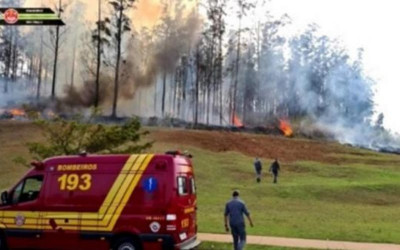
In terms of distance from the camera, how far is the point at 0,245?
15.6 m

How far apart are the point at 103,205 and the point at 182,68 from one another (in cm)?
6509

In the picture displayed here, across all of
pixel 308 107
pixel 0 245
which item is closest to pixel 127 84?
pixel 308 107

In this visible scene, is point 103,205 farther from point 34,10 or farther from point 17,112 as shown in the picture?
point 17,112

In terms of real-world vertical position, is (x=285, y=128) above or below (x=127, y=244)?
above

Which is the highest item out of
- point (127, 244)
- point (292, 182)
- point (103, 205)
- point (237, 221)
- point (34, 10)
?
point (34, 10)

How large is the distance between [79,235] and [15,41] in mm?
70866

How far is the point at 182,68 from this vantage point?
79.0 meters

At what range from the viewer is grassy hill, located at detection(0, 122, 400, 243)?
2181 centimetres

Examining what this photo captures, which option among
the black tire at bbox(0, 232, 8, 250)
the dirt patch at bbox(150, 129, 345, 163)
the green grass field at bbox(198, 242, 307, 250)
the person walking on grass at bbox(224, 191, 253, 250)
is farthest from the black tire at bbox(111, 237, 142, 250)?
the dirt patch at bbox(150, 129, 345, 163)

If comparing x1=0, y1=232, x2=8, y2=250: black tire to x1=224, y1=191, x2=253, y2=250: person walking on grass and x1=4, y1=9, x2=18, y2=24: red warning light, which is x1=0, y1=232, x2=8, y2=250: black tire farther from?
x1=4, y1=9, x2=18, y2=24: red warning light

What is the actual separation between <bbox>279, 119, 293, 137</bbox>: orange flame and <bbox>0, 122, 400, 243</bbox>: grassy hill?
26.8 feet

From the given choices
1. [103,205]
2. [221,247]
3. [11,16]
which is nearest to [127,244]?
[103,205]

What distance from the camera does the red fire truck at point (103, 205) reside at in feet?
46.4

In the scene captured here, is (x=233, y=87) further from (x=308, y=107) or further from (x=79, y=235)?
(x=79, y=235)
